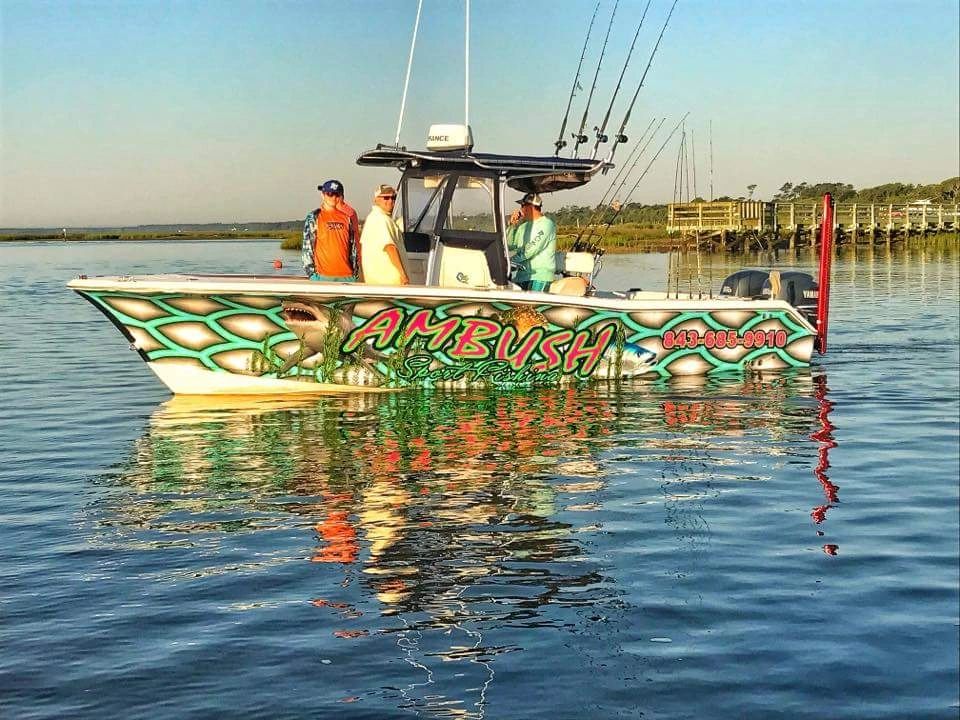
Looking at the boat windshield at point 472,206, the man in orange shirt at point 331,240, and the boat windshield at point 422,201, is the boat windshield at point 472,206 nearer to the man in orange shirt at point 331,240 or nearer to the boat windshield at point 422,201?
the boat windshield at point 422,201

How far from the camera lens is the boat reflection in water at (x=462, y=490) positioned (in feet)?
22.7

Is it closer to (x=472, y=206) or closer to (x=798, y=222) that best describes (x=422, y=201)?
(x=472, y=206)

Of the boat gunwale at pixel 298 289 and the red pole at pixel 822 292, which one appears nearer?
the boat gunwale at pixel 298 289

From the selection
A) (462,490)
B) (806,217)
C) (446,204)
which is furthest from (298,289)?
(806,217)

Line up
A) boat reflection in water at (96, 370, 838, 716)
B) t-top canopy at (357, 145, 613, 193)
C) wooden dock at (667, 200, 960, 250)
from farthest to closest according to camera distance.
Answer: wooden dock at (667, 200, 960, 250) → t-top canopy at (357, 145, 613, 193) → boat reflection in water at (96, 370, 838, 716)

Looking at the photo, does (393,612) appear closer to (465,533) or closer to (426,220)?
(465,533)

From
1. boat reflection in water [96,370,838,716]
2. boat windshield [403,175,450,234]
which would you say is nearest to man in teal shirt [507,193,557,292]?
boat windshield [403,175,450,234]

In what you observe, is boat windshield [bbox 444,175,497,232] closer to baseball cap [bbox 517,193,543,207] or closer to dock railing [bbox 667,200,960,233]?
baseball cap [bbox 517,193,543,207]

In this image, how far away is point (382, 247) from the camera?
1414 cm

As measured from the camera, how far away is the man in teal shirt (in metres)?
15.4

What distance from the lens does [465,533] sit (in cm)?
854

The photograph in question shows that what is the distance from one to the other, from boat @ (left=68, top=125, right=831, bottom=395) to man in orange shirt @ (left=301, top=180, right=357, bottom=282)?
0.55 metres

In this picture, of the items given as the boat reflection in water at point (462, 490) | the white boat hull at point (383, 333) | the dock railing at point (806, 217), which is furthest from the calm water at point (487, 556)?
the dock railing at point (806, 217)

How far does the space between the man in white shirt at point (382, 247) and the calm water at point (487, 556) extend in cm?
143
